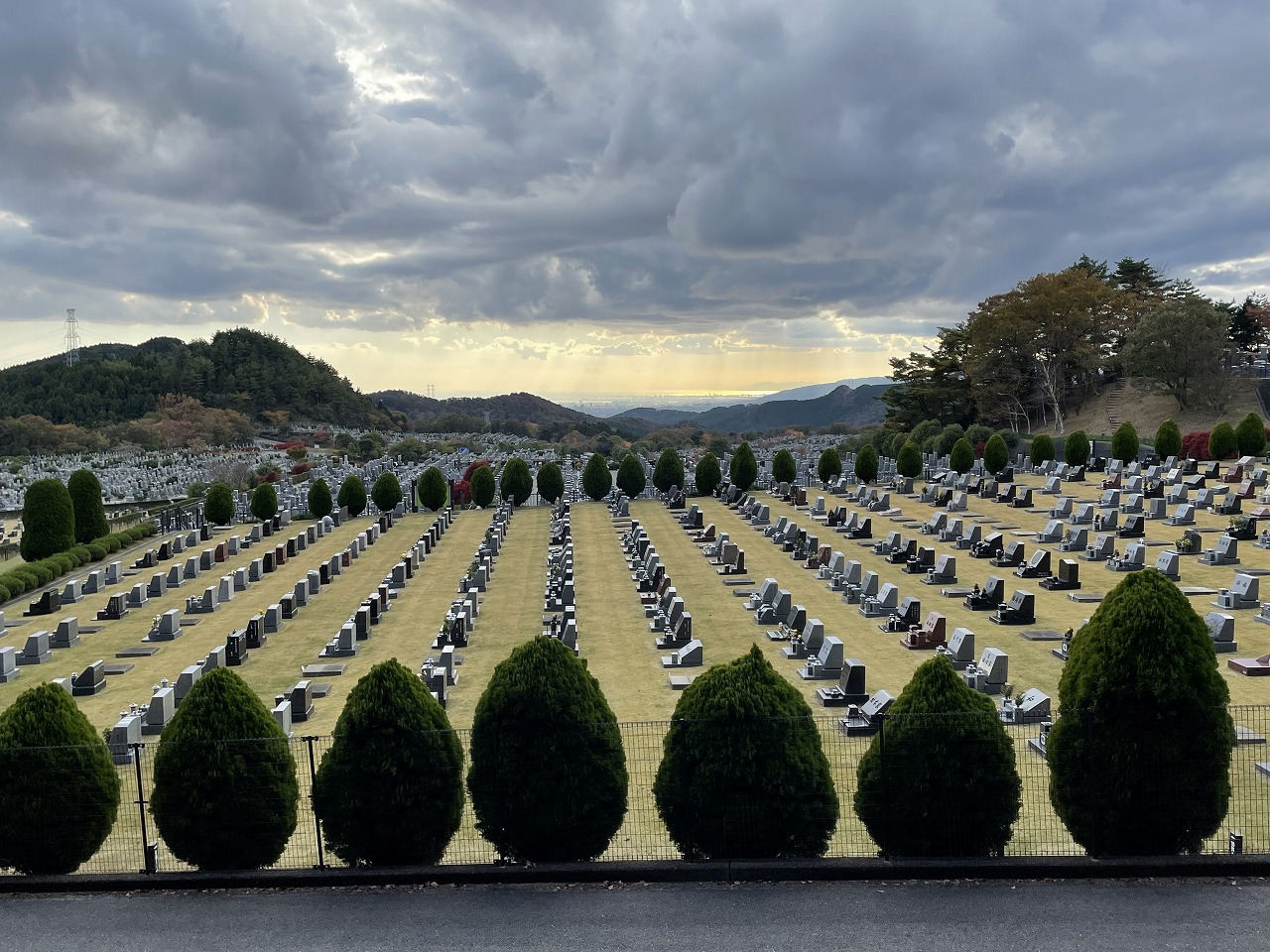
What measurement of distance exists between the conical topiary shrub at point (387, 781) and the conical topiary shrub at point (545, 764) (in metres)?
0.47

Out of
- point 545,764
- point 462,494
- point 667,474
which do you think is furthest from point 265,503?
point 545,764

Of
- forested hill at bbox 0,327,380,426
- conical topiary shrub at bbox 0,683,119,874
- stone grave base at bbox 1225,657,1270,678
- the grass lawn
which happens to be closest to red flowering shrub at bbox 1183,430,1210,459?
the grass lawn

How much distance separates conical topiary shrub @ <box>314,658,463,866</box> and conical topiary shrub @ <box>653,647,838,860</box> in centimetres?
260

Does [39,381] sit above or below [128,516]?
above

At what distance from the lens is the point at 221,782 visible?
11.0m

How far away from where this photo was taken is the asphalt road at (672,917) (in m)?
9.41

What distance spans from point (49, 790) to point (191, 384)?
156036mm

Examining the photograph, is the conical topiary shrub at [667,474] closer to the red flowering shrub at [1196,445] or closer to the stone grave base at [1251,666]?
the red flowering shrub at [1196,445]

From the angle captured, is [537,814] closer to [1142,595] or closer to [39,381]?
[1142,595]

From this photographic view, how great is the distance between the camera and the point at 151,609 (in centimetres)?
3108

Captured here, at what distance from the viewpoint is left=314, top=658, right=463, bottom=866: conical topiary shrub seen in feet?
36.3

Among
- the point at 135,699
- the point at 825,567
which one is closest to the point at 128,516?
the point at 135,699

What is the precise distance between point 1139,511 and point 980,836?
103 ft

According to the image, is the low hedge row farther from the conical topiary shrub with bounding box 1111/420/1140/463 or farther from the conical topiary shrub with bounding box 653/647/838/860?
the conical topiary shrub with bounding box 1111/420/1140/463
